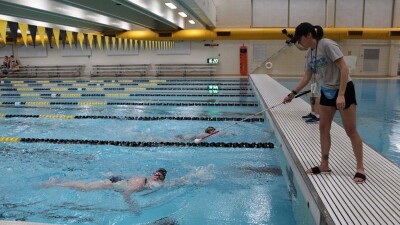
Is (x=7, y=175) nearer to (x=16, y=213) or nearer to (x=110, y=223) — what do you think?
(x=16, y=213)

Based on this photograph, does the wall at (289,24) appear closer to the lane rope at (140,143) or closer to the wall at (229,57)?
the wall at (229,57)

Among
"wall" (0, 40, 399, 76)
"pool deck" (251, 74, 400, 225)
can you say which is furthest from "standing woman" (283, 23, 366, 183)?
"wall" (0, 40, 399, 76)

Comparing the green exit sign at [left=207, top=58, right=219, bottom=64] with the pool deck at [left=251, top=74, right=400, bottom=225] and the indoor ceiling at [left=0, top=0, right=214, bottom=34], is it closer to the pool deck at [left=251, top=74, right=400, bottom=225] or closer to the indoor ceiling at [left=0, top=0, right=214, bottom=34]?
the indoor ceiling at [left=0, top=0, right=214, bottom=34]

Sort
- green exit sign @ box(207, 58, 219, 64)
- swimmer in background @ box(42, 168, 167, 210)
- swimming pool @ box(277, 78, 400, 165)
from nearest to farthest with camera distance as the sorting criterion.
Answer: swimmer in background @ box(42, 168, 167, 210) → swimming pool @ box(277, 78, 400, 165) → green exit sign @ box(207, 58, 219, 64)

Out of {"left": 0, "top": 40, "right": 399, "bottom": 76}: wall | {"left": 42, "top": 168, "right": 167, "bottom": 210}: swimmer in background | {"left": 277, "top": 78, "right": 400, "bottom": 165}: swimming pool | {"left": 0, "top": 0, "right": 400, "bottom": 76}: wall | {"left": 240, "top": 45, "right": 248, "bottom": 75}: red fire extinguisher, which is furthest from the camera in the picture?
{"left": 240, "top": 45, "right": 248, "bottom": 75}: red fire extinguisher

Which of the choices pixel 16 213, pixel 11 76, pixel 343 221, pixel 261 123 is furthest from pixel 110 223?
pixel 11 76

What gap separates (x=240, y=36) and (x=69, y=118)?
10672 mm

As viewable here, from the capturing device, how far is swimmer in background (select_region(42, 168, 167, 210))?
3.38 m

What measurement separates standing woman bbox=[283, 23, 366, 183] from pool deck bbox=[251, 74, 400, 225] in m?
0.17

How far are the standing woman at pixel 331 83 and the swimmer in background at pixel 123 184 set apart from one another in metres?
1.71

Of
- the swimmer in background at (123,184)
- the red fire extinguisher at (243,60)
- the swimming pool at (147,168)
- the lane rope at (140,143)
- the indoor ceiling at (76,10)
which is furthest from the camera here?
the red fire extinguisher at (243,60)

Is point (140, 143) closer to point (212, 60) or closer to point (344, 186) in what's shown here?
point (344, 186)

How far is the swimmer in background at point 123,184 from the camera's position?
133 inches

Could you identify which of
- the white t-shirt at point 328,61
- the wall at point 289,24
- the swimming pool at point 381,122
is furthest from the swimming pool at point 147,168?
the wall at point 289,24
